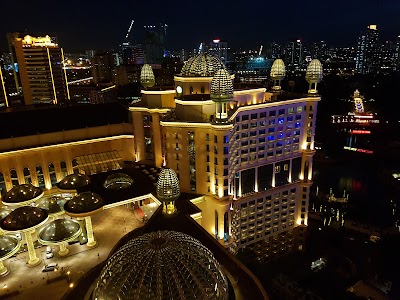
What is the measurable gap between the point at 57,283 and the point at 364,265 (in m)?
44.7

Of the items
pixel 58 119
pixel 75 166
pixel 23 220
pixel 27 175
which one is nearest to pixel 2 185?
pixel 27 175

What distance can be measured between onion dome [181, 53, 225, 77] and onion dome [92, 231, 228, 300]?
3109 centimetres

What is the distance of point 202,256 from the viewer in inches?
720

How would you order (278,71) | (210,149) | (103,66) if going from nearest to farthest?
1. (210,149)
2. (278,71)
3. (103,66)

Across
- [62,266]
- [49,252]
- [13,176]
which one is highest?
[13,176]

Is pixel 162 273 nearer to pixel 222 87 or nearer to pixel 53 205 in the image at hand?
pixel 222 87

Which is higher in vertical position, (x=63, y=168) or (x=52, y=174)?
(x=63, y=168)

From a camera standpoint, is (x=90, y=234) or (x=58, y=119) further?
(x=58, y=119)

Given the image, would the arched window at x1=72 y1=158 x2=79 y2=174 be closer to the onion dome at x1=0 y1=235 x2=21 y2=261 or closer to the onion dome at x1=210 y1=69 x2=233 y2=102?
the onion dome at x1=0 y1=235 x2=21 y2=261

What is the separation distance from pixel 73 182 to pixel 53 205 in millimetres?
4203

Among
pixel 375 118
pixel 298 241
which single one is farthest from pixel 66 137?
pixel 375 118

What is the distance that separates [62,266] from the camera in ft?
104

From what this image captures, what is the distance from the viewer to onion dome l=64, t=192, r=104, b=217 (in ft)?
108

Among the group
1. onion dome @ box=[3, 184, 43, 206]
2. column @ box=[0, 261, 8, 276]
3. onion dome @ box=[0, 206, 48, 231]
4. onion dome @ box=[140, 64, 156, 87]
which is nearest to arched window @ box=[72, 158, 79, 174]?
onion dome @ box=[3, 184, 43, 206]
